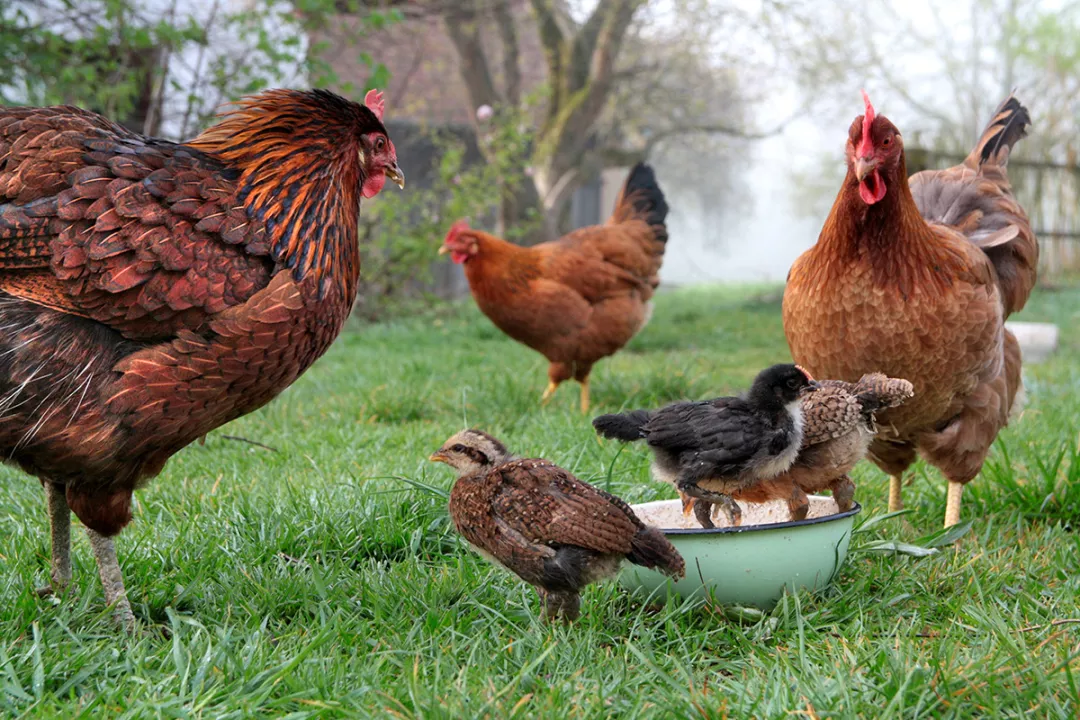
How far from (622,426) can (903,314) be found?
1.20 m

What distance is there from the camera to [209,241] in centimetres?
250

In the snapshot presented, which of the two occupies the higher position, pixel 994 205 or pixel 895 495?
pixel 994 205

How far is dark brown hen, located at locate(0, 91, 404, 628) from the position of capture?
2.34m

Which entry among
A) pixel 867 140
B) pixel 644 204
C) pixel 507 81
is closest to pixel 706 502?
pixel 867 140

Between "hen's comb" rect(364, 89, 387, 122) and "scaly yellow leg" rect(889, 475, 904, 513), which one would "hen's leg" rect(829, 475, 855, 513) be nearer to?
"scaly yellow leg" rect(889, 475, 904, 513)

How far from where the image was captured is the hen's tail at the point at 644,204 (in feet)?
25.5

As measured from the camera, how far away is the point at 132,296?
2379 mm

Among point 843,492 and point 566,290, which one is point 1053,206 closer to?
point 566,290

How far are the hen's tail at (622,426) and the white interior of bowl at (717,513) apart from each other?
0.34 meters

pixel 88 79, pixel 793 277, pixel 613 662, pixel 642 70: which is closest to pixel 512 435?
pixel 793 277

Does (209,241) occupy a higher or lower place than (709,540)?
higher

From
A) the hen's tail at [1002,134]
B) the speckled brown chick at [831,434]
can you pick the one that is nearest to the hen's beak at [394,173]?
the speckled brown chick at [831,434]

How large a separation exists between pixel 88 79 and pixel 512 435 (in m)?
4.68

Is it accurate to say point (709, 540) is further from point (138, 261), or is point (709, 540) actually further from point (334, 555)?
point (138, 261)
